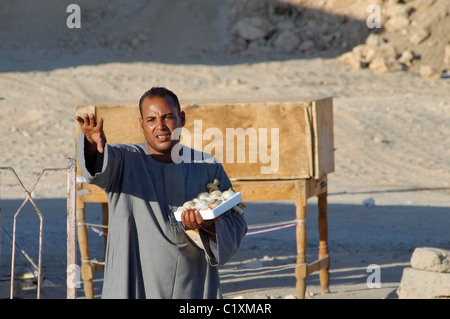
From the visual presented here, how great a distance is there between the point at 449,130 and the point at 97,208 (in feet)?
26.8

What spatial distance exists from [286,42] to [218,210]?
19.5 metres

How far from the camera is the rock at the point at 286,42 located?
2198 cm

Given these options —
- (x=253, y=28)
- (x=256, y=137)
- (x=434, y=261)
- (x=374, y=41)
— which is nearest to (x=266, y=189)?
(x=256, y=137)

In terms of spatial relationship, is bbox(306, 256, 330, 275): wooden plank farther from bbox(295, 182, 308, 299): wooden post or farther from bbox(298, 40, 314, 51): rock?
bbox(298, 40, 314, 51): rock

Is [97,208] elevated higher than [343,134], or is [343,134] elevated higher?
[343,134]

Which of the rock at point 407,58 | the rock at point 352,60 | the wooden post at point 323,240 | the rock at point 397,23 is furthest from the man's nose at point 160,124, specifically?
the rock at point 397,23

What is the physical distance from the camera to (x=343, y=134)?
51.3 feet

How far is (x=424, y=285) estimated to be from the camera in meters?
6.09

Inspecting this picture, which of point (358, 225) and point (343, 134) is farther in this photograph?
point (343, 134)

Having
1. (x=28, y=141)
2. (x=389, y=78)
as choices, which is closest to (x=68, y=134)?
(x=28, y=141)

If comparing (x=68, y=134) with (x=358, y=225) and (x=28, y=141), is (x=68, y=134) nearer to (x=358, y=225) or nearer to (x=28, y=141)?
(x=28, y=141)

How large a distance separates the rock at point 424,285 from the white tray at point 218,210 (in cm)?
346

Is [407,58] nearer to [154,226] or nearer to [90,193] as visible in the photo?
[90,193]
